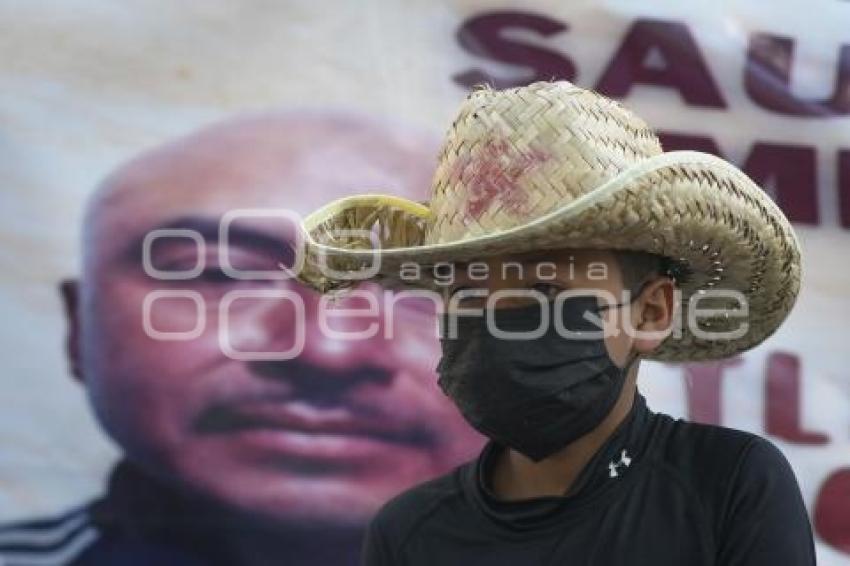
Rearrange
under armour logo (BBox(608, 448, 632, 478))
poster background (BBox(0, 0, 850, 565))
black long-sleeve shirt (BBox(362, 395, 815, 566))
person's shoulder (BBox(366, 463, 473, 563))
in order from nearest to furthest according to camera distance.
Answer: black long-sleeve shirt (BBox(362, 395, 815, 566)) → under armour logo (BBox(608, 448, 632, 478)) → person's shoulder (BBox(366, 463, 473, 563)) → poster background (BBox(0, 0, 850, 565))

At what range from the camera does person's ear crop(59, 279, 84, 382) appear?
3.14m

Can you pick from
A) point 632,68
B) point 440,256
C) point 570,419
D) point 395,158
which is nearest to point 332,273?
point 440,256

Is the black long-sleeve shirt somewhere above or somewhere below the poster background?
below

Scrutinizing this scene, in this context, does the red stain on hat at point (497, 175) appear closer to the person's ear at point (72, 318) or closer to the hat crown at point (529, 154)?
the hat crown at point (529, 154)

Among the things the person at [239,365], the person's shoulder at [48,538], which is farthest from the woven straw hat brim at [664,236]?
the person's shoulder at [48,538]

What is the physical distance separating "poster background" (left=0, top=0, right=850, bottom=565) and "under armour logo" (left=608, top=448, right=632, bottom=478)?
147 cm

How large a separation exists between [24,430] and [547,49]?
53.2 inches

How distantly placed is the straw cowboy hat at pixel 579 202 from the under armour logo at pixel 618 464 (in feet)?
0.80

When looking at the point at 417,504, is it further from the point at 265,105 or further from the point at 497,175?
the point at 265,105

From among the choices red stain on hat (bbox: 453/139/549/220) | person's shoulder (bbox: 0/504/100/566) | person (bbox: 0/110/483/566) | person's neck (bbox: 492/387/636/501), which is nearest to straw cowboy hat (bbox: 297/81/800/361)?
red stain on hat (bbox: 453/139/549/220)

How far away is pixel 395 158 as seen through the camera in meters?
3.23

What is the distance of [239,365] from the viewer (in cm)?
319

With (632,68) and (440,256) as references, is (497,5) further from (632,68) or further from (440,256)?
(440,256)

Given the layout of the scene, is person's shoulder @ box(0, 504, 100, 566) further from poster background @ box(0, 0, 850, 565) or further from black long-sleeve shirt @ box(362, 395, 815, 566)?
black long-sleeve shirt @ box(362, 395, 815, 566)
